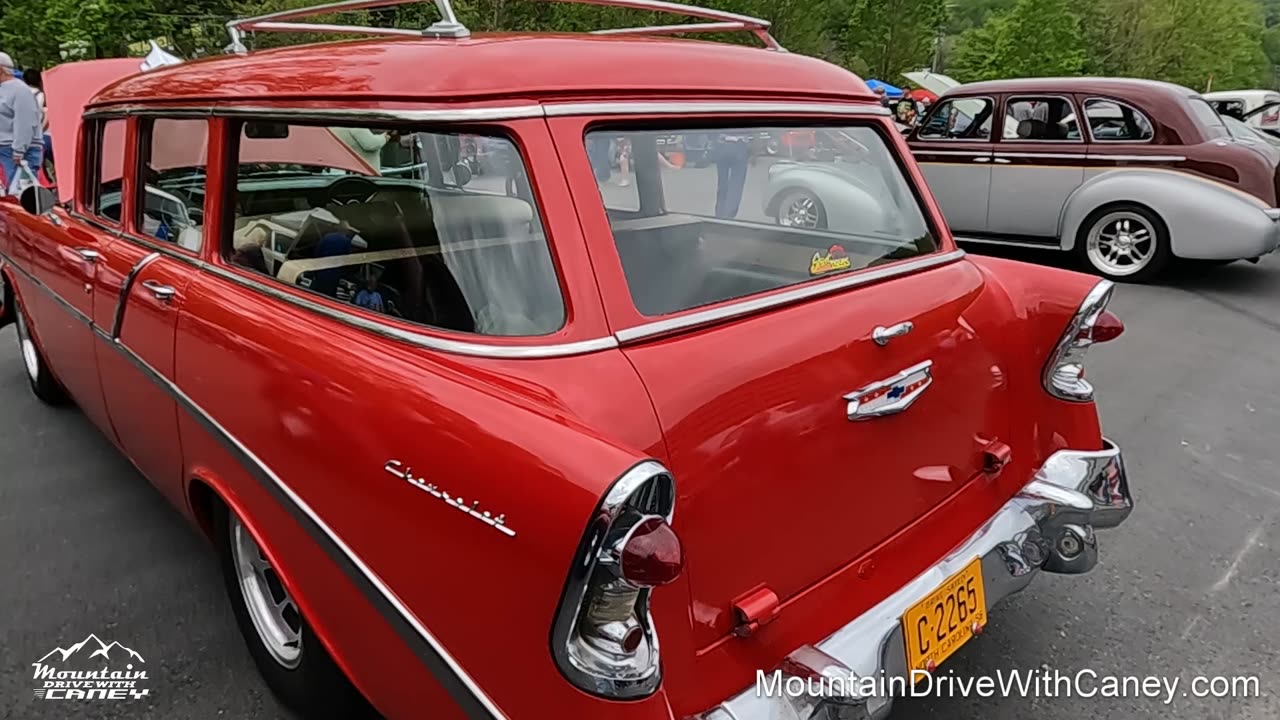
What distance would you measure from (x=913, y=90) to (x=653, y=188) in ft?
69.4

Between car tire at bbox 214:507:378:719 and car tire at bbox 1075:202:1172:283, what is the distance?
7.51 m

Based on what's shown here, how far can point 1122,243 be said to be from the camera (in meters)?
7.83

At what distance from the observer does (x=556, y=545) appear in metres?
1.37

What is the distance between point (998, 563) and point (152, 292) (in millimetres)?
2491

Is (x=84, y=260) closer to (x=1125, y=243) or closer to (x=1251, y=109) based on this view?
(x=1125, y=243)

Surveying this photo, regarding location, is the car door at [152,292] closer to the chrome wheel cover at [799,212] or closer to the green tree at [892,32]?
the chrome wheel cover at [799,212]

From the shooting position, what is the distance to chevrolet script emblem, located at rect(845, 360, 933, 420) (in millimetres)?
1891

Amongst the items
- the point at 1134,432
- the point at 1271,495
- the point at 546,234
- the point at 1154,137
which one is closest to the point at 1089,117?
the point at 1154,137

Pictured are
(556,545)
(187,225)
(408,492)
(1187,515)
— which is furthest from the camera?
(1187,515)

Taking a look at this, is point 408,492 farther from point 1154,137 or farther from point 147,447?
point 1154,137

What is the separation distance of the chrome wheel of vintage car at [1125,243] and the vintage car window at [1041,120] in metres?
0.81

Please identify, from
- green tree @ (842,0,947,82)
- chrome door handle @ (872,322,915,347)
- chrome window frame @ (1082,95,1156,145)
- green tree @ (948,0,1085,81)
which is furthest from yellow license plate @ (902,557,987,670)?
green tree @ (948,0,1085,81)

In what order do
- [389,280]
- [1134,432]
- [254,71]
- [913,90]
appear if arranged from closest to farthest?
[389,280], [254,71], [1134,432], [913,90]

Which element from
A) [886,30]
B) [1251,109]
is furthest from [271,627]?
[886,30]
